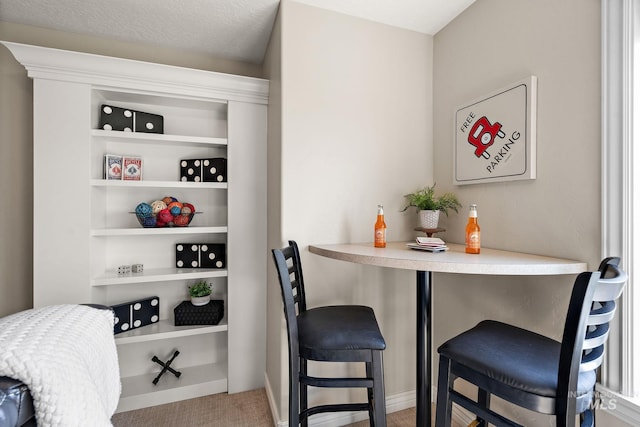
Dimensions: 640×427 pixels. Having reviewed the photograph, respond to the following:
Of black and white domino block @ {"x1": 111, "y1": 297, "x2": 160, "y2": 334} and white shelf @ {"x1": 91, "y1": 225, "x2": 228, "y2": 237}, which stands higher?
white shelf @ {"x1": 91, "y1": 225, "x2": 228, "y2": 237}

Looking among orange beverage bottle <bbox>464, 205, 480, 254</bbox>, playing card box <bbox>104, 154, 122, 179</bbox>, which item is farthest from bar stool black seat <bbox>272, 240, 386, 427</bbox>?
playing card box <bbox>104, 154, 122, 179</bbox>

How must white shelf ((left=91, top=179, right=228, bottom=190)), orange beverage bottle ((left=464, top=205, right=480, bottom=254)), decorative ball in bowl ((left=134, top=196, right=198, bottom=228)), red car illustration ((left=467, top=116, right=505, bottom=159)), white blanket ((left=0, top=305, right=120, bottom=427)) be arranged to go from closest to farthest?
1. white blanket ((left=0, top=305, right=120, bottom=427))
2. orange beverage bottle ((left=464, top=205, right=480, bottom=254))
3. red car illustration ((left=467, top=116, right=505, bottom=159))
4. white shelf ((left=91, top=179, right=228, bottom=190))
5. decorative ball in bowl ((left=134, top=196, right=198, bottom=228))

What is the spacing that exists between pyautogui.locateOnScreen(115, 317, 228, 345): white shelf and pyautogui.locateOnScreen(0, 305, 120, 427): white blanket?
29.3 inches

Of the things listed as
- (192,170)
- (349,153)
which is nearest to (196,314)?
(192,170)

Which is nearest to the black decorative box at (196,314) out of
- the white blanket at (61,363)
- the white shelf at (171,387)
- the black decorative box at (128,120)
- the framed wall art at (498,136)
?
the white shelf at (171,387)

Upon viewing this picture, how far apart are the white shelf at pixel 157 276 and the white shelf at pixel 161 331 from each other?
329mm

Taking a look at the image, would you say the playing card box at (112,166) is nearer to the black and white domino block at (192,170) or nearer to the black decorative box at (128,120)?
the black decorative box at (128,120)

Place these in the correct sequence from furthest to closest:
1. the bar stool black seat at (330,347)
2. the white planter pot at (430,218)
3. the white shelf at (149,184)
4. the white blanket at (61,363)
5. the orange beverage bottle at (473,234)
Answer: the white shelf at (149,184) < the white planter pot at (430,218) < the orange beverage bottle at (473,234) < the bar stool black seat at (330,347) < the white blanket at (61,363)

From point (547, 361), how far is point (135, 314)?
2.25 metres

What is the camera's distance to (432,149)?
6.57ft

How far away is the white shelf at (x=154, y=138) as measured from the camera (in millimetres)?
1854

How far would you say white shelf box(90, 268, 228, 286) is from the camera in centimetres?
186

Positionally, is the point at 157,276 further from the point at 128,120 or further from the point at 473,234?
the point at 473,234

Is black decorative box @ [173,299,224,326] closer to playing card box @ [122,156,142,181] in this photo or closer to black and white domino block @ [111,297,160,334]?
black and white domino block @ [111,297,160,334]
